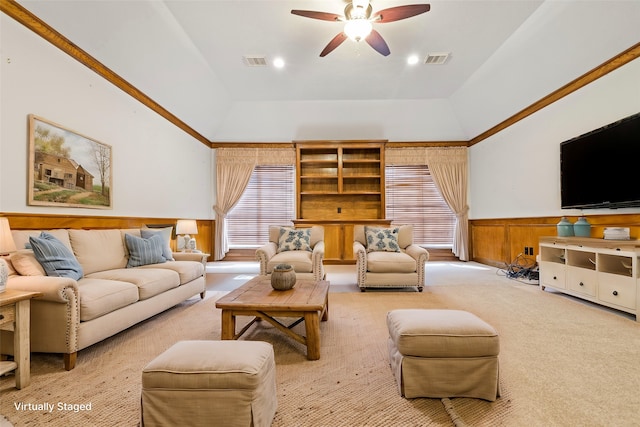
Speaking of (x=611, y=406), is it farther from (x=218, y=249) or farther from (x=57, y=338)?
(x=218, y=249)

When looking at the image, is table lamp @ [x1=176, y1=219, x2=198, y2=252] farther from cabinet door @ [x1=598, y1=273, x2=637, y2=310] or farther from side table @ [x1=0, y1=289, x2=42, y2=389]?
cabinet door @ [x1=598, y1=273, x2=637, y2=310]

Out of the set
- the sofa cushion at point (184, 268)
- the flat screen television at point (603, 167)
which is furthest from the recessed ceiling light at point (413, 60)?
the sofa cushion at point (184, 268)

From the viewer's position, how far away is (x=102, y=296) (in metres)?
2.08

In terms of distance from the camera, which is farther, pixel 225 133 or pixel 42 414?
pixel 225 133

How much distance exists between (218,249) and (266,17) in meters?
4.61

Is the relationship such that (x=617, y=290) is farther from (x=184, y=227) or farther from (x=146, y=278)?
(x=184, y=227)

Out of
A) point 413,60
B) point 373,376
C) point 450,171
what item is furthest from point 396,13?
point 450,171

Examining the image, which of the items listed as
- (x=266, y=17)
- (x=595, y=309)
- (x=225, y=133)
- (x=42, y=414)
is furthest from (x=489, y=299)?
(x=225, y=133)

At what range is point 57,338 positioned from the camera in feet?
6.17

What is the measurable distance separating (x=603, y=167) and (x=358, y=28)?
3140 mm

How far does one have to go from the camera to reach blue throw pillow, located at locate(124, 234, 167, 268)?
3.14m

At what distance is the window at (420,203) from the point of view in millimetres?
6598

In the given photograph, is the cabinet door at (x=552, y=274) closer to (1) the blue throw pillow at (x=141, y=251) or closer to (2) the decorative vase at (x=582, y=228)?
(2) the decorative vase at (x=582, y=228)

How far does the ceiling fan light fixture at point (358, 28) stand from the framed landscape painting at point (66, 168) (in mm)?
2980
